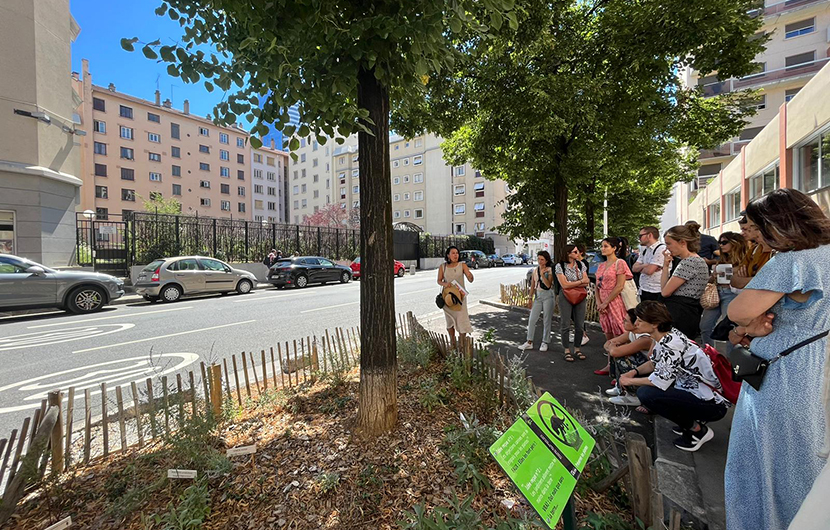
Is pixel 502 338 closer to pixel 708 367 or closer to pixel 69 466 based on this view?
pixel 708 367

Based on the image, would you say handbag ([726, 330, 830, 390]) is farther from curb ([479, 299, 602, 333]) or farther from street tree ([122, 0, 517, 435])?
curb ([479, 299, 602, 333])

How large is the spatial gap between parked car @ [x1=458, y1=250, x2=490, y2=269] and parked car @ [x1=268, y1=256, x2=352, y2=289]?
16.7 m

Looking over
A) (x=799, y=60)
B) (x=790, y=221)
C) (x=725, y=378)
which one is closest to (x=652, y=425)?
(x=725, y=378)

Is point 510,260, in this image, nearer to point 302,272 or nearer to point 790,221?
point 302,272

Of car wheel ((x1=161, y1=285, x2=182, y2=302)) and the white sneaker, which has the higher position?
car wheel ((x1=161, y1=285, x2=182, y2=302))

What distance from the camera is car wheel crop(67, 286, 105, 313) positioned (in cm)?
1043

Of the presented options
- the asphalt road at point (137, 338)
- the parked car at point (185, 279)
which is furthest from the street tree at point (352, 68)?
the parked car at point (185, 279)

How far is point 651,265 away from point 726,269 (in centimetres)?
89

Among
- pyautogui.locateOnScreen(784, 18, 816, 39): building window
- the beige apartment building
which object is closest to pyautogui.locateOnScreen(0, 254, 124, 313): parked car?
the beige apartment building

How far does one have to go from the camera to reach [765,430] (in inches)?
69.3

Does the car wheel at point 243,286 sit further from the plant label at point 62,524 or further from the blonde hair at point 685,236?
the blonde hair at point 685,236

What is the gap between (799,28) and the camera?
1110 inches

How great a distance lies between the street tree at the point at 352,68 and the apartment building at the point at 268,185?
198ft

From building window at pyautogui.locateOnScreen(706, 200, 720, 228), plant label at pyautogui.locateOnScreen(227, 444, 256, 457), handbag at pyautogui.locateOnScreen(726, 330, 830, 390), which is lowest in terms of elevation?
plant label at pyautogui.locateOnScreen(227, 444, 256, 457)
